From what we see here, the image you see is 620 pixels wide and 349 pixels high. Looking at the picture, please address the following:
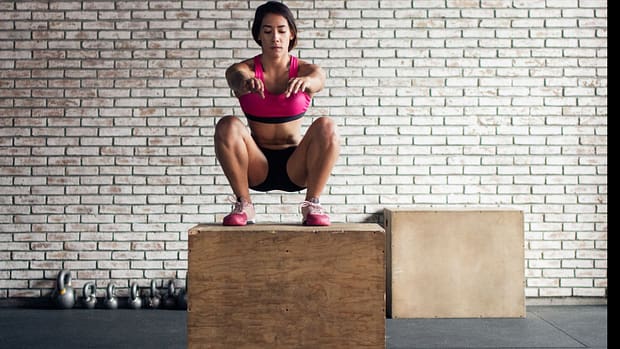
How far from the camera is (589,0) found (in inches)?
203

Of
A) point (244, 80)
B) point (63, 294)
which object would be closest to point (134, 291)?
point (63, 294)

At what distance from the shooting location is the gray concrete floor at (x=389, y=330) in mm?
3844

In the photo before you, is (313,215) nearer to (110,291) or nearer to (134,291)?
(134,291)

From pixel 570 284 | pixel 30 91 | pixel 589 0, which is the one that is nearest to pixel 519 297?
pixel 570 284

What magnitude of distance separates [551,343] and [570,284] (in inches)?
56.8

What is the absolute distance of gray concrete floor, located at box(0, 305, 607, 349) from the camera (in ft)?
12.6

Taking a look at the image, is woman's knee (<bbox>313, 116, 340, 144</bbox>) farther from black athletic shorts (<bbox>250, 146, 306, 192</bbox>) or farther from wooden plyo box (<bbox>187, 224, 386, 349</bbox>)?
wooden plyo box (<bbox>187, 224, 386, 349</bbox>)

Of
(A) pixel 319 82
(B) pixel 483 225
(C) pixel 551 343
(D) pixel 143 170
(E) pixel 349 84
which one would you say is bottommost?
(C) pixel 551 343

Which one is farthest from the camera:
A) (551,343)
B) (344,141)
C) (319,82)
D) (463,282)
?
(344,141)

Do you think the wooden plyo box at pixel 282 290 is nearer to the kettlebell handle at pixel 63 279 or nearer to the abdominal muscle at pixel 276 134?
the abdominal muscle at pixel 276 134

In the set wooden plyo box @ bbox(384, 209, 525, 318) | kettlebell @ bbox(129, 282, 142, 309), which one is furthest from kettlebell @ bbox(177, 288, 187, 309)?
wooden plyo box @ bbox(384, 209, 525, 318)

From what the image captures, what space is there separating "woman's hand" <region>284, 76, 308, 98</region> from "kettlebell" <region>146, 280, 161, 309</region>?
9.32 feet

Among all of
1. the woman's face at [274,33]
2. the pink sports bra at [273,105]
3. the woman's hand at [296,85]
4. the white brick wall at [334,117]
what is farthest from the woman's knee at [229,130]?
the white brick wall at [334,117]

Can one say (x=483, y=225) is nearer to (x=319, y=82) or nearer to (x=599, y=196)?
(x=599, y=196)
